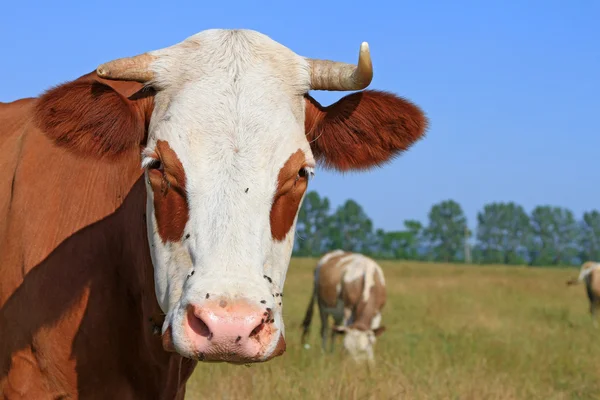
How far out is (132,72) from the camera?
11.6ft

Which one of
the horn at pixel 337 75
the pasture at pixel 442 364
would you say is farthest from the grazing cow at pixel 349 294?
the horn at pixel 337 75

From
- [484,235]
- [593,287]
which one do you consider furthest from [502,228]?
[593,287]

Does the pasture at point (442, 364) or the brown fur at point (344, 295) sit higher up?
the brown fur at point (344, 295)

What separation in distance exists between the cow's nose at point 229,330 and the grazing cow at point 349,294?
10.8 metres

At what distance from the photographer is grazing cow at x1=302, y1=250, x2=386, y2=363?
1525cm

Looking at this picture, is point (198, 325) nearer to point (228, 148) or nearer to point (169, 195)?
point (169, 195)

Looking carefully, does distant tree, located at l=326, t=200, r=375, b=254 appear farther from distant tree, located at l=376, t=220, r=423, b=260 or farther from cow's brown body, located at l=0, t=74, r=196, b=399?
cow's brown body, located at l=0, t=74, r=196, b=399

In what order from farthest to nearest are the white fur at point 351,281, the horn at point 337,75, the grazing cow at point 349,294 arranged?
the grazing cow at point 349,294 < the white fur at point 351,281 < the horn at point 337,75

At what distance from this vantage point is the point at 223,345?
279 centimetres

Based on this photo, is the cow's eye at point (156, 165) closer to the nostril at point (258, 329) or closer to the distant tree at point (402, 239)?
the nostril at point (258, 329)

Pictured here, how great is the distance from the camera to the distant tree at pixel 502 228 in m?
119

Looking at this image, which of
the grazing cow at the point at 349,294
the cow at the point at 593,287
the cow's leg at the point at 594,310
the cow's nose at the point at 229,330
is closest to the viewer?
the cow's nose at the point at 229,330

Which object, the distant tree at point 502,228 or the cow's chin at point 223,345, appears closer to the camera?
the cow's chin at point 223,345

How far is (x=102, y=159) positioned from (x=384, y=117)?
4.54 feet
